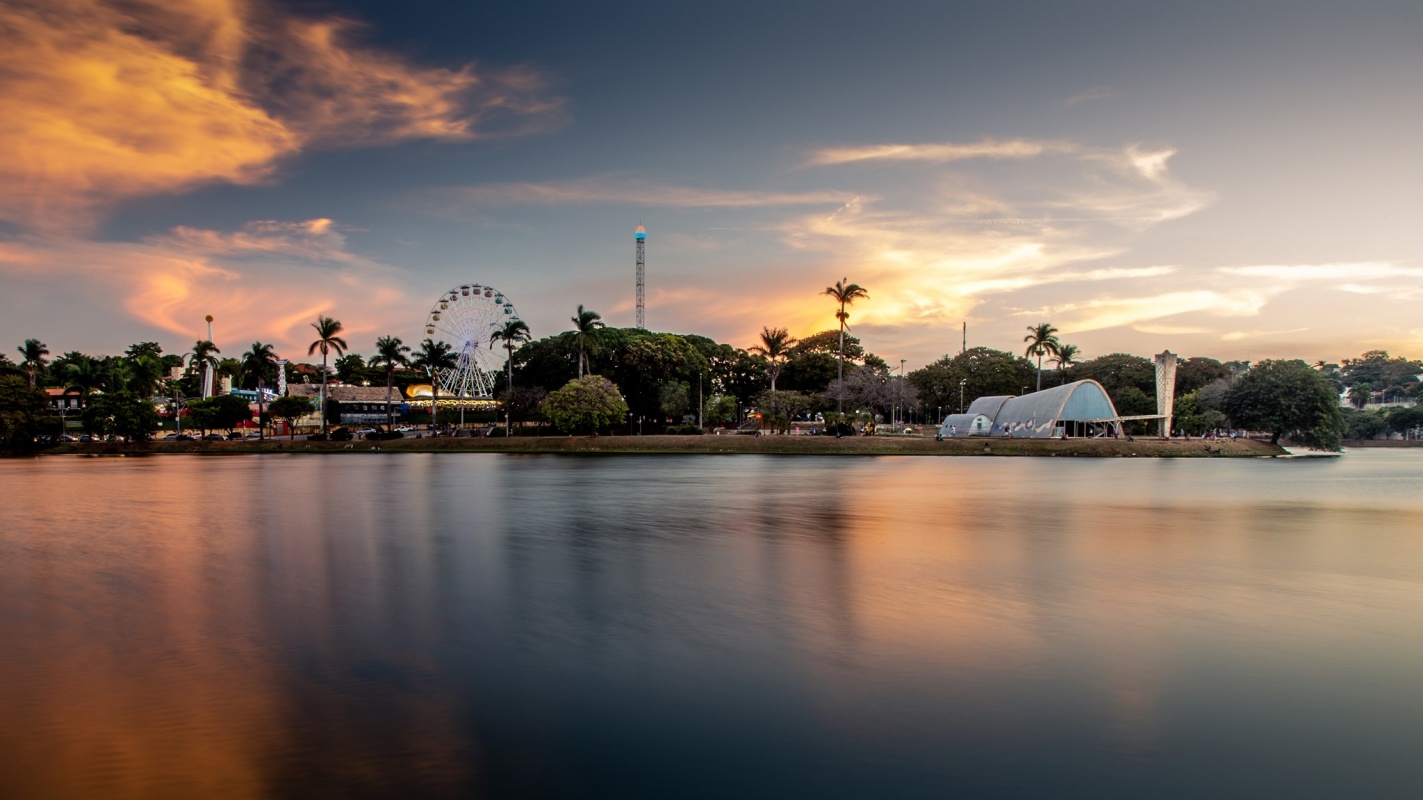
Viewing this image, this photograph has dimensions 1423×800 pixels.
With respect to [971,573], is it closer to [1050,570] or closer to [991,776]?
[1050,570]

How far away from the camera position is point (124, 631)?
16.7 meters

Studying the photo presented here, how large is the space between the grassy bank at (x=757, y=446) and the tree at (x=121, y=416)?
2040mm

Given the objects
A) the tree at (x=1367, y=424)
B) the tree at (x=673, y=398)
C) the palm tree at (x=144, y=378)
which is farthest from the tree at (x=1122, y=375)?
the palm tree at (x=144, y=378)

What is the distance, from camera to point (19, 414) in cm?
8262

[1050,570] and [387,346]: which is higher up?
[387,346]

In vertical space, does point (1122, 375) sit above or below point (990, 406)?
above

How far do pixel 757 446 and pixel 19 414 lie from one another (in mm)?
78656

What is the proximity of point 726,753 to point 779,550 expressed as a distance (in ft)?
51.9

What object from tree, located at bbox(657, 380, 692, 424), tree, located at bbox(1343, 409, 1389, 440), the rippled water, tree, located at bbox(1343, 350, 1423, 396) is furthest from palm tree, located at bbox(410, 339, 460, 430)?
tree, located at bbox(1343, 350, 1423, 396)

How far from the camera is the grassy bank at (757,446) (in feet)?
266

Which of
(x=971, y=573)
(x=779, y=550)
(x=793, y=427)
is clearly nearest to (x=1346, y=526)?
(x=971, y=573)

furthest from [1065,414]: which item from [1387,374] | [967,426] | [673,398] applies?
[1387,374]

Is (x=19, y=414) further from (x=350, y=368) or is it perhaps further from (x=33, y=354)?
(x=350, y=368)

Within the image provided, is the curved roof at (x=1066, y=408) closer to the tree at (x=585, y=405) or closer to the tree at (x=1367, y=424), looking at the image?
the tree at (x=585, y=405)
